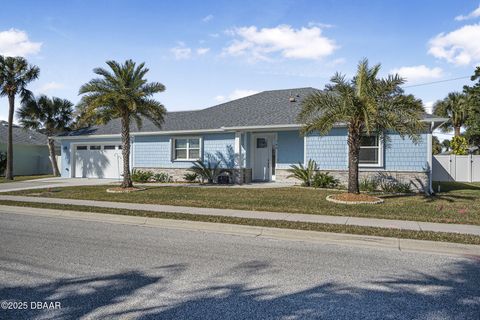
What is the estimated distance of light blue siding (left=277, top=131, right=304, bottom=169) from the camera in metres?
18.4

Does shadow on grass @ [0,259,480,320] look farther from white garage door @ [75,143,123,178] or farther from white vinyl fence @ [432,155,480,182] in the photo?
white vinyl fence @ [432,155,480,182]

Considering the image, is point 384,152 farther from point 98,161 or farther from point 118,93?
point 98,161

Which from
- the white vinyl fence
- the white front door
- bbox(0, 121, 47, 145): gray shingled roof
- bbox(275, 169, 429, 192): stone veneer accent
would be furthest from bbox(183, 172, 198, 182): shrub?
bbox(0, 121, 47, 145): gray shingled roof

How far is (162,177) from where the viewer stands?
2147 centimetres

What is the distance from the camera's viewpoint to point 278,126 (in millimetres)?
17797

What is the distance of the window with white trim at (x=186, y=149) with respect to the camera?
21028 millimetres

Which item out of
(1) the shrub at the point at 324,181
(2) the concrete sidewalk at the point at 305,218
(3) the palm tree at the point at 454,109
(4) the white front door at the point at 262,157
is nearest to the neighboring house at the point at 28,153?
(4) the white front door at the point at 262,157

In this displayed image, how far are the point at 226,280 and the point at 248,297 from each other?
0.68 metres

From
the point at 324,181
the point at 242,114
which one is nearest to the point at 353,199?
the point at 324,181

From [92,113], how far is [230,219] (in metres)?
9.30

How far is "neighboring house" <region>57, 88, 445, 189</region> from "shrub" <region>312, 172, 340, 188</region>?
0.47m

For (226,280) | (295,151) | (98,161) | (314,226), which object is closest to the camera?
(226,280)

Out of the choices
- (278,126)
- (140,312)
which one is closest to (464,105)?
(278,126)

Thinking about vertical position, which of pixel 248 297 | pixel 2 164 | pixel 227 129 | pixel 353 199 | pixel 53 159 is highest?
pixel 227 129
